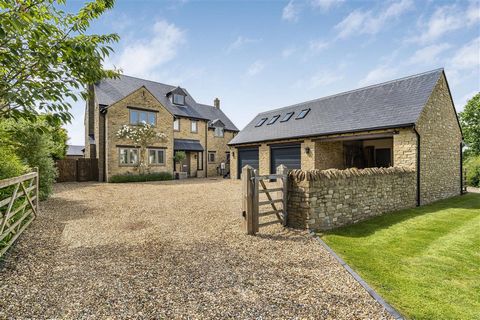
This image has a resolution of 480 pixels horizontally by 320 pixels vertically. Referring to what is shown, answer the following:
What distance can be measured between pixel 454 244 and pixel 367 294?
13.6ft

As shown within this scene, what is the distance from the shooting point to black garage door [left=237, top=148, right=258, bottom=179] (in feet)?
66.9

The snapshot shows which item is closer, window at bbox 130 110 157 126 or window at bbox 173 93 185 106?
window at bbox 130 110 157 126

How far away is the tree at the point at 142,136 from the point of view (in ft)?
64.1

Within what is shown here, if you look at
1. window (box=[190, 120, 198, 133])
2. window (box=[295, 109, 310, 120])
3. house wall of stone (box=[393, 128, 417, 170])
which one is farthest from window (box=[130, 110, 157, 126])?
house wall of stone (box=[393, 128, 417, 170])

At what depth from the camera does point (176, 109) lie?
25578mm

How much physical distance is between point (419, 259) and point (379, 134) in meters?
8.60

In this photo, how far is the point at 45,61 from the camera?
312cm

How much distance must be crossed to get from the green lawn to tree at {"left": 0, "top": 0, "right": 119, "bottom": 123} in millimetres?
5749

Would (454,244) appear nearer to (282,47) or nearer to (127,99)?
(282,47)

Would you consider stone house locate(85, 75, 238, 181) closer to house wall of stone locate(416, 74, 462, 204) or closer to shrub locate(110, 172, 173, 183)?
shrub locate(110, 172, 173, 183)

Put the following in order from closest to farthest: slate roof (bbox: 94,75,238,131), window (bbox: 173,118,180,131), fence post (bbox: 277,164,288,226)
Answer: fence post (bbox: 277,164,288,226) → slate roof (bbox: 94,75,238,131) → window (bbox: 173,118,180,131)

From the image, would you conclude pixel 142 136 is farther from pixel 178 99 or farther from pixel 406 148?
pixel 406 148

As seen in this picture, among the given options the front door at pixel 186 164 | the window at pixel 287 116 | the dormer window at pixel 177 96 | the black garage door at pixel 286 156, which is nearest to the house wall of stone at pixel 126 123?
the front door at pixel 186 164

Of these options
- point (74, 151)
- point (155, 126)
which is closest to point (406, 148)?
point (155, 126)
